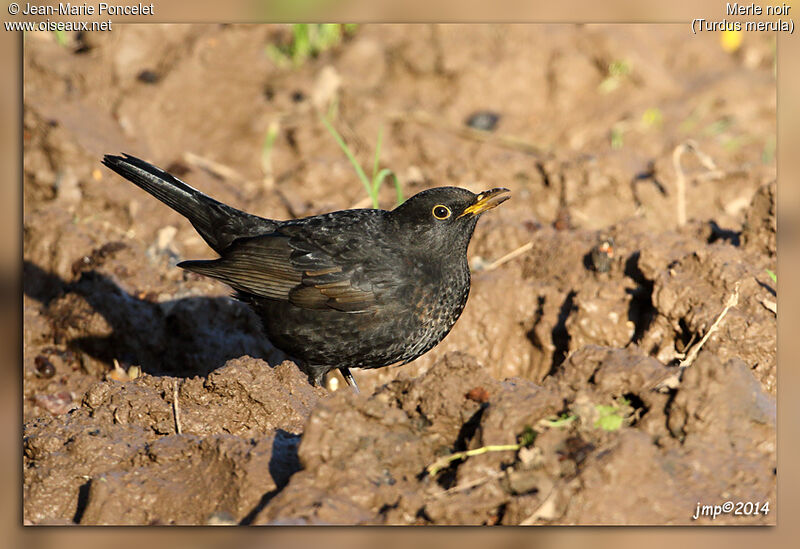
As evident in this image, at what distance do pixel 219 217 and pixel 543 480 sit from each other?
335 centimetres

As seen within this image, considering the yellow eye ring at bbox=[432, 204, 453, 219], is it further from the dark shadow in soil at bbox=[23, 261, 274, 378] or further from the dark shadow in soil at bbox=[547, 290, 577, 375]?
the dark shadow in soil at bbox=[23, 261, 274, 378]

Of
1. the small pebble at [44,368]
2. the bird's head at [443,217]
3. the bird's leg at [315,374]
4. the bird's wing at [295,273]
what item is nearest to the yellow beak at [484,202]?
the bird's head at [443,217]

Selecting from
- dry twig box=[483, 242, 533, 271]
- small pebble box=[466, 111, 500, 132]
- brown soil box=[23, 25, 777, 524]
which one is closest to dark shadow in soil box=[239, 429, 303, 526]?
brown soil box=[23, 25, 777, 524]

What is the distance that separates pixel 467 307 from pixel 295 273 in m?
1.47

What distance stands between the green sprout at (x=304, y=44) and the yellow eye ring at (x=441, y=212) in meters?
4.40

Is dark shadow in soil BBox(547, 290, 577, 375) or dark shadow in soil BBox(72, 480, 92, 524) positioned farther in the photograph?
dark shadow in soil BBox(547, 290, 577, 375)

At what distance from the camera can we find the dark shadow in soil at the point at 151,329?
247 inches

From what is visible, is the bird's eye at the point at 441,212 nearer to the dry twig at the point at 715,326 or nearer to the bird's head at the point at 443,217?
the bird's head at the point at 443,217

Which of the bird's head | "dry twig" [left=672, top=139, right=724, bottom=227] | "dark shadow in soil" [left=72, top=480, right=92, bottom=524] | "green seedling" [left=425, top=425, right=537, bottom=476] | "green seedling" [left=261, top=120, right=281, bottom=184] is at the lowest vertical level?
"dark shadow in soil" [left=72, top=480, right=92, bottom=524]

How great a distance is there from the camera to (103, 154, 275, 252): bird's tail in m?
5.71

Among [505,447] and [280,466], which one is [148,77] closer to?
[280,466]

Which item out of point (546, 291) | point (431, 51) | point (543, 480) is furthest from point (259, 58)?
point (543, 480)

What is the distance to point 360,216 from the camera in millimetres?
5605

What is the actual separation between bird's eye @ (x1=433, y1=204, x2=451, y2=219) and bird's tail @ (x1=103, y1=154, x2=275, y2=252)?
1.15 m
